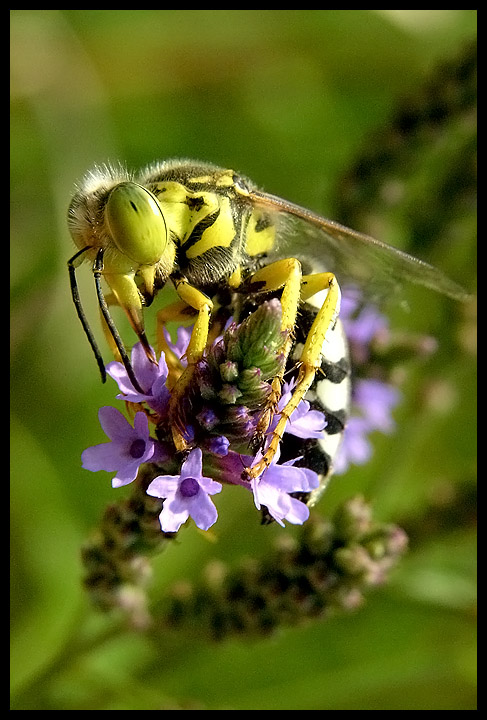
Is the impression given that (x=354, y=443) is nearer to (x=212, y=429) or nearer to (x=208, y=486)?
(x=212, y=429)

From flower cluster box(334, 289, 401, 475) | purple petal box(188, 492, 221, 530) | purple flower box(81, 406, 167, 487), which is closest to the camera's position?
purple petal box(188, 492, 221, 530)

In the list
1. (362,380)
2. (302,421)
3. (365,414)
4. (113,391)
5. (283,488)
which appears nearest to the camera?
(283,488)

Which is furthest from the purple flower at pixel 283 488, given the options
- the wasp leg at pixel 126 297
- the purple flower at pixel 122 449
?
the wasp leg at pixel 126 297

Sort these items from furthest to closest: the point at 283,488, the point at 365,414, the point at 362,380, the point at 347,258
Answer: the point at 365,414 → the point at 362,380 → the point at 347,258 → the point at 283,488

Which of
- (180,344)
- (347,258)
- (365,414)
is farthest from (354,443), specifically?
(180,344)

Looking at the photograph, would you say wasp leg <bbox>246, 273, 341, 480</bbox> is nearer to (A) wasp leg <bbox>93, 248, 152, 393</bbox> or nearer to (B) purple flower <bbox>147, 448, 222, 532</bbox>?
(B) purple flower <bbox>147, 448, 222, 532</bbox>

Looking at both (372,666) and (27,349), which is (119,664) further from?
(27,349)

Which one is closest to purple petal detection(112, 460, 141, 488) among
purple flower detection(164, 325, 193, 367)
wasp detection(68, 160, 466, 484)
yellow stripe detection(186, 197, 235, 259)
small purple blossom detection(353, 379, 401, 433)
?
wasp detection(68, 160, 466, 484)
